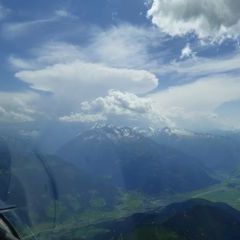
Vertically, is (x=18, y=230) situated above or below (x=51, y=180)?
above

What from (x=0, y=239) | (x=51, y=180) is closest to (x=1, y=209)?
(x=0, y=239)

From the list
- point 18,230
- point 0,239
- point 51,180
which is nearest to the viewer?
point 0,239

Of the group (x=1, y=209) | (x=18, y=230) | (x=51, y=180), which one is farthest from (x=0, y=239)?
(x=51, y=180)

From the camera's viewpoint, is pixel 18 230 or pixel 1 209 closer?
pixel 1 209

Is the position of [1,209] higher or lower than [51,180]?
higher

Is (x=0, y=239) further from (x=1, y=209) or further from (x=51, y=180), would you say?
(x=51, y=180)

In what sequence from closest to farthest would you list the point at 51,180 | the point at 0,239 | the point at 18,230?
the point at 0,239 → the point at 18,230 → the point at 51,180

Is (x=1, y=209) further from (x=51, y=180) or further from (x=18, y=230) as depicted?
(x=51, y=180)

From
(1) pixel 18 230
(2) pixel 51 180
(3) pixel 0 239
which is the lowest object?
(2) pixel 51 180
